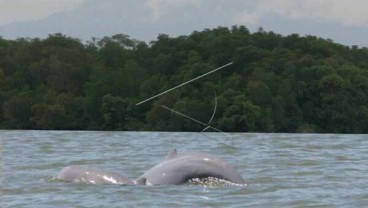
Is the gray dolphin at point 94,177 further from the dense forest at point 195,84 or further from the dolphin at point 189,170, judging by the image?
the dense forest at point 195,84

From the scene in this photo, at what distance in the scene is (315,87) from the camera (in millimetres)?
82438

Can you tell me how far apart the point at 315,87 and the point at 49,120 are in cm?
1966

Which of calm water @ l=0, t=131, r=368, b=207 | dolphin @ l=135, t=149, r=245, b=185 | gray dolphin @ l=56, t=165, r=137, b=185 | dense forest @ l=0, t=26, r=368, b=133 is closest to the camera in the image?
calm water @ l=0, t=131, r=368, b=207

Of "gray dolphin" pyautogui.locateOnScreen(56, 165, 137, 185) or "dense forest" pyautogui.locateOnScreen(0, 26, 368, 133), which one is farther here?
"dense forest" pyautogui.locateOnScreen(0, 26, 368, 133)

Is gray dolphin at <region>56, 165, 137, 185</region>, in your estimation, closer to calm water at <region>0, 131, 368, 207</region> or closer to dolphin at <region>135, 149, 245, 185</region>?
calm water at <region>0, 131, 368, 207</region>

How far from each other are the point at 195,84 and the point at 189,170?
62551mm

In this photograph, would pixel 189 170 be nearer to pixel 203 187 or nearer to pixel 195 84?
pixel 203 187

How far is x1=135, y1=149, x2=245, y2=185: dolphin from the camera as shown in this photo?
56.1ft

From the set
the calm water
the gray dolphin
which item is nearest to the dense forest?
the calm water

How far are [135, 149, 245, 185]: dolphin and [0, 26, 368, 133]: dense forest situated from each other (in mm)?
48616

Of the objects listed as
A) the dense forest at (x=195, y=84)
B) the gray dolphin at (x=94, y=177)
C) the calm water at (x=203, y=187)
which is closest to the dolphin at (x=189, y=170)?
the calm water at (x=203, y=187)

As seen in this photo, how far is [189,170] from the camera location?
56.6 feet

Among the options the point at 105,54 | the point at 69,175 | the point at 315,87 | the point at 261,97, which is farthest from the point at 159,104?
the point at 69,175

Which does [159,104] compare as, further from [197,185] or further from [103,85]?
[197,185]
